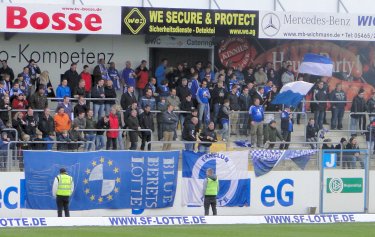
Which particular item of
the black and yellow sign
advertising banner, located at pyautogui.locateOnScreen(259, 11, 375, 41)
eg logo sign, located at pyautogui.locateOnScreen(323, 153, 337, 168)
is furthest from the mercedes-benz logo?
eg logo sign, located at pyautogui.locateOnScreen(323, 153, 337, 168)

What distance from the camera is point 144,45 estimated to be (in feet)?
138

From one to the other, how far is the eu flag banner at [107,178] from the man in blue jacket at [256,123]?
3656 mm

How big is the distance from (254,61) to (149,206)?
35.5 ft

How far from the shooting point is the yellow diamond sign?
1527 inches

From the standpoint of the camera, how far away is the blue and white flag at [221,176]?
116ft

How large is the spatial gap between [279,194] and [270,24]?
6992 mm

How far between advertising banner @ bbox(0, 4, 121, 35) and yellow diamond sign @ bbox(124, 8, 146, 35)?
316 millimetres

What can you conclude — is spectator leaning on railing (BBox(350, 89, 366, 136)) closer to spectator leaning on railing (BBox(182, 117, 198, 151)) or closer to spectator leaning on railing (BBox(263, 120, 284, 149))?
spectator leaning on railing (BBox(263, 120, 284, 149))

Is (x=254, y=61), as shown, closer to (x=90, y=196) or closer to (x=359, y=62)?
(x=359, y=62)

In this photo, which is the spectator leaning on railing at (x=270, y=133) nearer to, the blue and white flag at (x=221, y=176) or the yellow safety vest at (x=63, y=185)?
the blue and white flag at (x=221, y=176)

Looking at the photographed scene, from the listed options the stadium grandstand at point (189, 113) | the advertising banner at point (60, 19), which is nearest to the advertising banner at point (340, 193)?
the stadium grandstand at point (189, 113)

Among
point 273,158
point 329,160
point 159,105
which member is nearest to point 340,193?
point 329,160

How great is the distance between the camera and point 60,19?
125 ft

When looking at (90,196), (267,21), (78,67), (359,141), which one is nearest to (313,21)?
(267,21)
